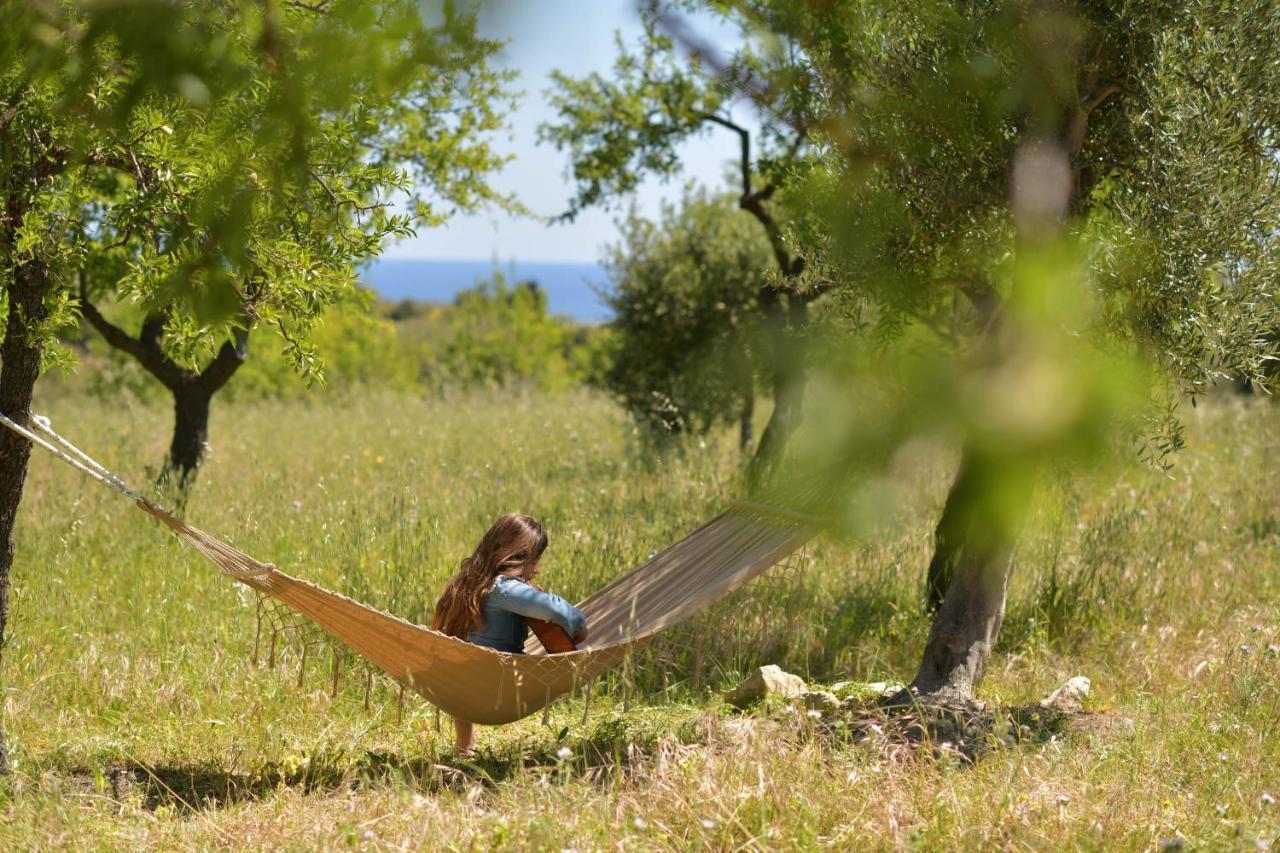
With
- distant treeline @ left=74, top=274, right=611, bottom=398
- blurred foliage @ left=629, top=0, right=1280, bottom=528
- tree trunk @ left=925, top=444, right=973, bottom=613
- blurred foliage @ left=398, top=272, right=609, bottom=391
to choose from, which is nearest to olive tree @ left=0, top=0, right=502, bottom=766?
blurred foliage @ left=629, top=0, right=1280, bottom=528

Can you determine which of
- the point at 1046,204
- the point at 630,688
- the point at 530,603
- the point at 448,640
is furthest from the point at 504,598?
the point at 1046,204

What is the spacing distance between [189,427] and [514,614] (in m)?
4.31

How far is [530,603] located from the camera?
13.8 ft

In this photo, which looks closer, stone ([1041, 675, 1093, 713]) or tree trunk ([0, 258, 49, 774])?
tree trunk ([0, 258, 49, 774])

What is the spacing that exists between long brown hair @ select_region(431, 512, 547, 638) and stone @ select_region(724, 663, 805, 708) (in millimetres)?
1092

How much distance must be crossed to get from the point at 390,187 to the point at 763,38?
3.11 metres

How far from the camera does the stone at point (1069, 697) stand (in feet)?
15.7

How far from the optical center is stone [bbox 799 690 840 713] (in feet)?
15.1

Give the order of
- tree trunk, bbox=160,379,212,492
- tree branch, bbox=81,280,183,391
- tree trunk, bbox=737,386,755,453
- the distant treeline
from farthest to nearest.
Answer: the distant treeline, tree trunk, bbox=737,386,755,453, tree trunk, bbox=160,379,212,492, tree branch, bbox=81,280,183,391

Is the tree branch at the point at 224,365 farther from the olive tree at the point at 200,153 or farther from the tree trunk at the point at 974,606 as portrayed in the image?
the tree trunk at the point at 974,606

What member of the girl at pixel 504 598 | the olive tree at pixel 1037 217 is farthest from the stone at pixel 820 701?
the girl at pixel 504 598

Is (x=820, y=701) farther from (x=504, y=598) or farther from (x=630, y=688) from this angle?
(x=504, y=598)

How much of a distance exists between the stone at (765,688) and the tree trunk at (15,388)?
2.62 meters

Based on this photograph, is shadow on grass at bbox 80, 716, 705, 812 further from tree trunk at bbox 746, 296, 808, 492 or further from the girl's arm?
tree trunk at bbox 746, 296, 808, 492
